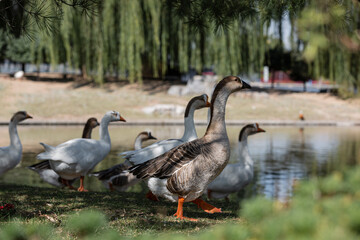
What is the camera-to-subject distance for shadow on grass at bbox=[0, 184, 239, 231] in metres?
5.51

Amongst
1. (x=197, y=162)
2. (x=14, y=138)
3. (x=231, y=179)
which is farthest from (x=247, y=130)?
(x=197, y=162)

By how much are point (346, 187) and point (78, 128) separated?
23238 mm

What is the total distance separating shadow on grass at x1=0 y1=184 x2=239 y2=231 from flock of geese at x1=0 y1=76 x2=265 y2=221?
257mm

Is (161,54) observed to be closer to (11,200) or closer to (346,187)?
(11,200)

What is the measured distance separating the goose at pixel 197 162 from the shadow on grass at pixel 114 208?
405 millimetres

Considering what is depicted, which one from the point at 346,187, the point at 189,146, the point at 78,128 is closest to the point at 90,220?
the point at 346,187

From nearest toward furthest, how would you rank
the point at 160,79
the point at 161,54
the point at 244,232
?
the point at 244,232, the point at 161,54, the point at 160,79

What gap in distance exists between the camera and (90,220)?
5.35ft

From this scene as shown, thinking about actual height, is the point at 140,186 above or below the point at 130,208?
below

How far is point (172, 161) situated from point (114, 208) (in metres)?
1.26

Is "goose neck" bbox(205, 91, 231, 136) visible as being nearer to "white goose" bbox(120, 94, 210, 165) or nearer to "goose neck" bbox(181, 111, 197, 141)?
"white goose" bbox(120, 94, 210, 165)

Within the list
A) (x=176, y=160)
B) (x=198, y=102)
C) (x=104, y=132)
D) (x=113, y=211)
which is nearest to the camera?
(x=176, y=160)

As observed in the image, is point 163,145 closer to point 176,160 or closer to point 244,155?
point 176,160

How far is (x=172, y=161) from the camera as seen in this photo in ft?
18.7
